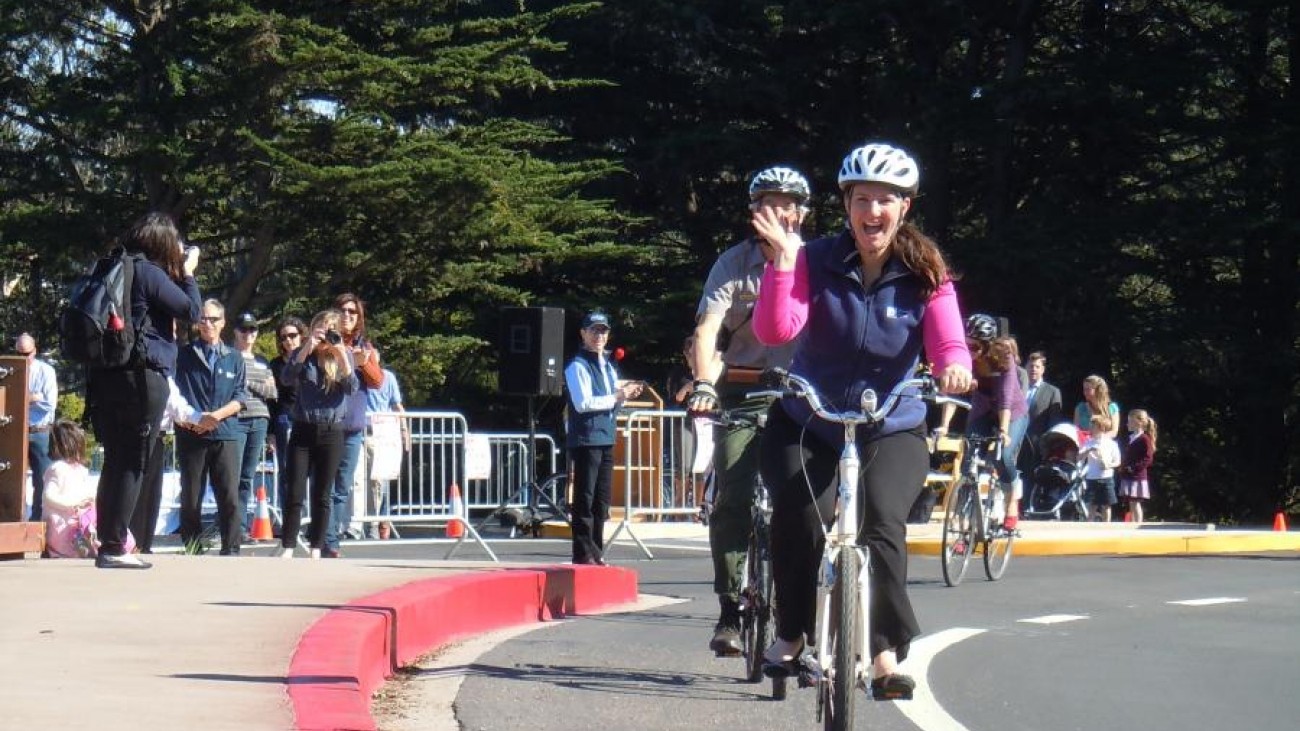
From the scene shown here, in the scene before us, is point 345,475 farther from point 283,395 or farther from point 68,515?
point 283,395

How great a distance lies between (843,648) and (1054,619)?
6.41 metres

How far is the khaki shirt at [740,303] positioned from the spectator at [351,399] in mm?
5584

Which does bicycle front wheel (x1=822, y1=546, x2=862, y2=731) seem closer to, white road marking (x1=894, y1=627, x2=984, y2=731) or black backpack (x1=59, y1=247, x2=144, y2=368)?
white road marking (x1=894, y1=627, x2=984, y2=731)

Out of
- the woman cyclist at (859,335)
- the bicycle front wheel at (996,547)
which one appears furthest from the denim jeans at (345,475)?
the woman cyclist at (859,335)

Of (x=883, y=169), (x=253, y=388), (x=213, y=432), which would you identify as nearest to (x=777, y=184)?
(x=883, y=169)

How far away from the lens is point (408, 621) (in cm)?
880

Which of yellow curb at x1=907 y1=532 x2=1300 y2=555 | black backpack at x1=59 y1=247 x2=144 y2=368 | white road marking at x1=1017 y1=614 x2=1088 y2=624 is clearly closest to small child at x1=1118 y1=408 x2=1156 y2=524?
yellow curb at x1=907 y1=532 x2=1300 y2=555

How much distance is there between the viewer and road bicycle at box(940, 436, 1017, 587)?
46.9 feet

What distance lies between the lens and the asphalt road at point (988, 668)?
7.51m

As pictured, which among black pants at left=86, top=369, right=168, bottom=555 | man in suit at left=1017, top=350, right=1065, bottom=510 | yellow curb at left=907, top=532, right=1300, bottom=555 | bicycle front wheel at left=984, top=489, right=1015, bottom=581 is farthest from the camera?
man in suit at left=1017, top=350, right=1065, bottom=510

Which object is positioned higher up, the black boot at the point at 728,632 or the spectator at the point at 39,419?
the spectator at the point at 39,419

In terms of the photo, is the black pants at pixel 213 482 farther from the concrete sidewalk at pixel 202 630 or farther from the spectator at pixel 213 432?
the concrete sidewalk at pixel 202 630

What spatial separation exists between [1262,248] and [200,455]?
2372 cm

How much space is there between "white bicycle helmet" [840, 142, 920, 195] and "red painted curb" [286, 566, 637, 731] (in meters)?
2.20
